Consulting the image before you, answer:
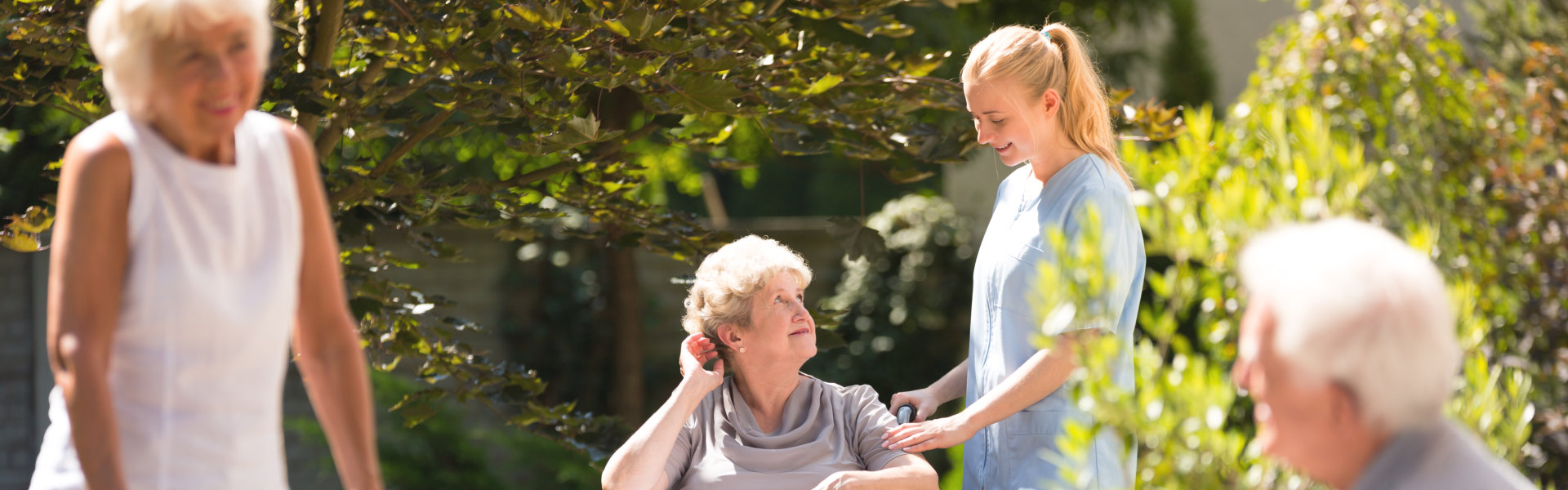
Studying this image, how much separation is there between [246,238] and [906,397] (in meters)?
1.48

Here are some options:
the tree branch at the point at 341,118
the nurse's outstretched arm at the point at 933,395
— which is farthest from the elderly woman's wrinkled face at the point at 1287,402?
the tree branch at the point at 341,118

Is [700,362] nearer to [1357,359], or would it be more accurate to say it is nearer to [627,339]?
[1357,359]

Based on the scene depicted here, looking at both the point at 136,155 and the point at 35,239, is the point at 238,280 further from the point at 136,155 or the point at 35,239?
the point at 35,239

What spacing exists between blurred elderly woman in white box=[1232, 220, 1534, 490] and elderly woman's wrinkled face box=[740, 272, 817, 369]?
136 centimetres

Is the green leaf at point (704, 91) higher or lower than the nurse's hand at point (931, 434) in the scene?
higher

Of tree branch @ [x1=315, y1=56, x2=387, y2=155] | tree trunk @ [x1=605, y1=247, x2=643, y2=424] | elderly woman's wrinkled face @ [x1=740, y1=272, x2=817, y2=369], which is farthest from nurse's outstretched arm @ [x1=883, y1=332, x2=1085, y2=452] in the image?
tree trunk @ [x1=605, y1=247, x2=643, y2=424]

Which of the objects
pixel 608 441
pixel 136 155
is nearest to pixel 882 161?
pixel 608 441

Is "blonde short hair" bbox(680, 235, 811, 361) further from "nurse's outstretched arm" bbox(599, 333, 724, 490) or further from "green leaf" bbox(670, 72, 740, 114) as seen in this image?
"green leaf" bbox(670, 72, 740, 114)

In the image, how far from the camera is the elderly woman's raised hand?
92.5 inches

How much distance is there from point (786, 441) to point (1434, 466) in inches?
57.1

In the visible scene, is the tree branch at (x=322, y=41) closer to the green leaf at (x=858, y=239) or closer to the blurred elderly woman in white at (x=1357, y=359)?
the green leaf at (x=858, y=239)

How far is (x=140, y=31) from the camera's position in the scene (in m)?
1.12

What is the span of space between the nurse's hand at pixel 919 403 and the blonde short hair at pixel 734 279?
1.01ft

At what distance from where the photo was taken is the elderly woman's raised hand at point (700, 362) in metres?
2.35
